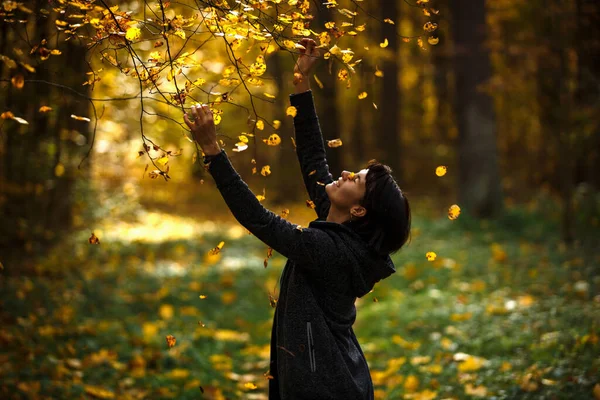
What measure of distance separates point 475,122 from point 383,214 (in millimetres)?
11157

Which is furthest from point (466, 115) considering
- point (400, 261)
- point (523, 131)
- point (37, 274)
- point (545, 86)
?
point (37, 274)

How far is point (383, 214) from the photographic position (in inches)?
119

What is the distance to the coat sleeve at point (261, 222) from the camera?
282cm

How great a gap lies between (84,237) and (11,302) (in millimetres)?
2612

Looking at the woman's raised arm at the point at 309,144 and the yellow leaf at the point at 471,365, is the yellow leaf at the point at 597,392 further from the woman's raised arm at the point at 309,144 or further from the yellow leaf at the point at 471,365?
the woman's raised arm at the point at 309,144

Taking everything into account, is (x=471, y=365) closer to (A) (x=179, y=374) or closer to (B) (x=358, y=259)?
(A) (x=179, y=374)

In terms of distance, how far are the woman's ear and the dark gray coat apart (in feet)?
→ 0.26

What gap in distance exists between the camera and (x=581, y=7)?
10.3m

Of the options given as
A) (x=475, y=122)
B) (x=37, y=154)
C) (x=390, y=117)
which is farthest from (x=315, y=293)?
(x=390, y=117)

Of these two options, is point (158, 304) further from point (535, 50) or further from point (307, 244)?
point (535, 50)

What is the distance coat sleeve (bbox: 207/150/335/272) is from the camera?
2.82 metres

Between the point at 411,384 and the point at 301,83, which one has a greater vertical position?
the point at 301,83

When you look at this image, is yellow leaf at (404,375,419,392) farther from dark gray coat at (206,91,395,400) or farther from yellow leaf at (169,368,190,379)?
dark gray coat at (206,91,395,400)

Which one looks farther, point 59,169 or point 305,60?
point 59,169
